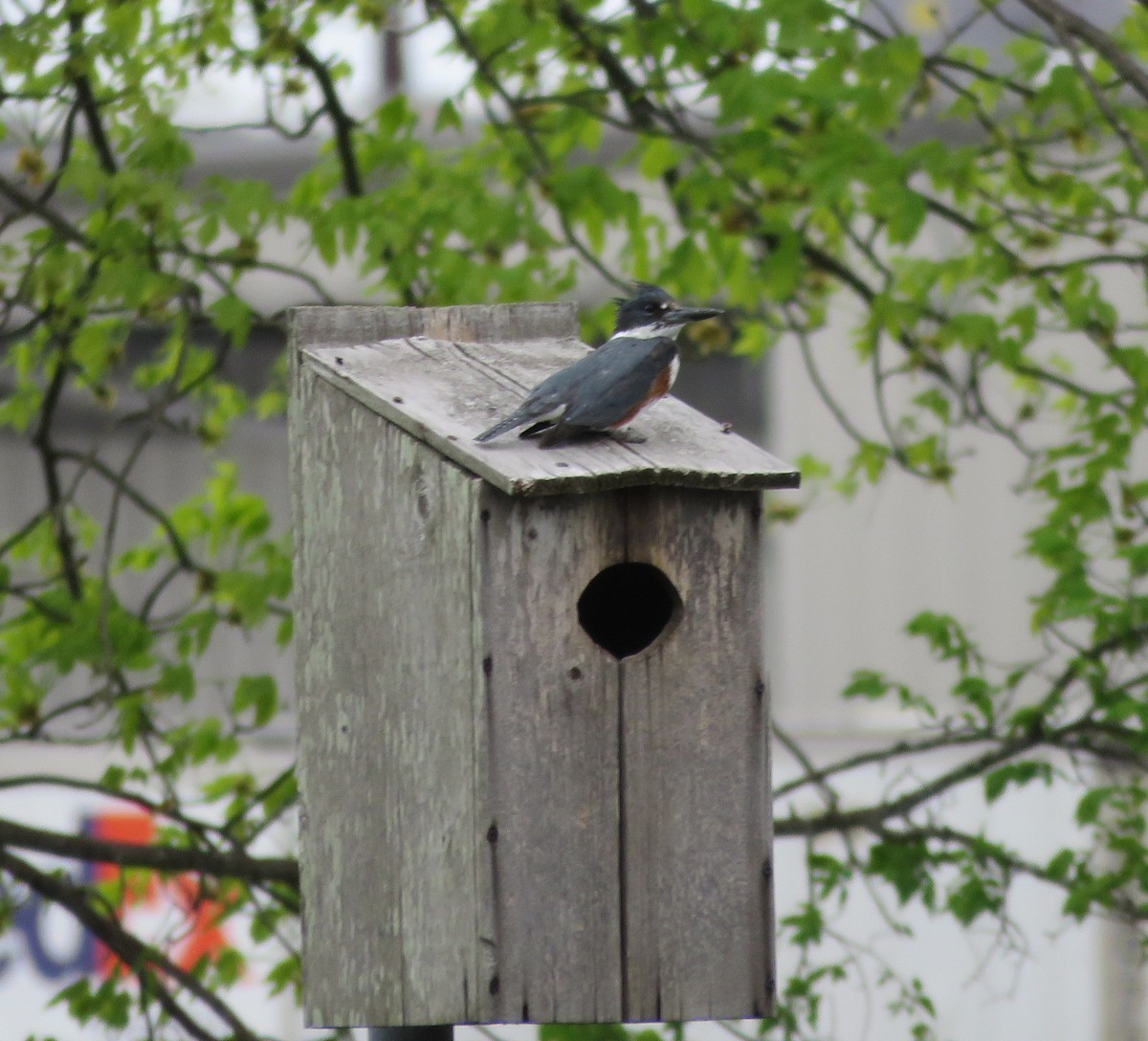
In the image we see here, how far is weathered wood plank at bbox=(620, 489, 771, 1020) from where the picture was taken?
207 cm

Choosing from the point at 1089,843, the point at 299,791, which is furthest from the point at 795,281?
the point at 1089,843

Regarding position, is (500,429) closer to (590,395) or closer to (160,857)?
(590,395)

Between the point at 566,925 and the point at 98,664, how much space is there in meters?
1.67

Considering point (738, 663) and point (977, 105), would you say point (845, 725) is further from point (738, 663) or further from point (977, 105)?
point (738, 663)

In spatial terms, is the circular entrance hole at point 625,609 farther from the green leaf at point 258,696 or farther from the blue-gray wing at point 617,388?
the green leaf at point 258,696

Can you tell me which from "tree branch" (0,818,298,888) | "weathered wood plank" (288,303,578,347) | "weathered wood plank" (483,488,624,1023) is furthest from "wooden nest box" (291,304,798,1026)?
"tree branch" (0,818,298,888)

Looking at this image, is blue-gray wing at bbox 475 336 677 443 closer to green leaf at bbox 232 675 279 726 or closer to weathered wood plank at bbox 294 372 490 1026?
weathered wood plank at bbox 294 372 490 1026

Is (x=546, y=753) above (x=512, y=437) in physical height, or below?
below

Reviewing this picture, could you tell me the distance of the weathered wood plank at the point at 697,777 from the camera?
6.80ft

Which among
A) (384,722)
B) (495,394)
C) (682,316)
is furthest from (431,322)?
(384,722)

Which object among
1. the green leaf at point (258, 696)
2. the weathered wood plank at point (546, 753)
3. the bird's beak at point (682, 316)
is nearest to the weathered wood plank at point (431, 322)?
the bird's beak at point (682, 316)

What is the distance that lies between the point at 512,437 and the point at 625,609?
0.36 metres

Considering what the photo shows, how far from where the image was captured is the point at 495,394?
223 cm

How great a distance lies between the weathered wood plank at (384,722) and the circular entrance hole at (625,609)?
8.5 inches
